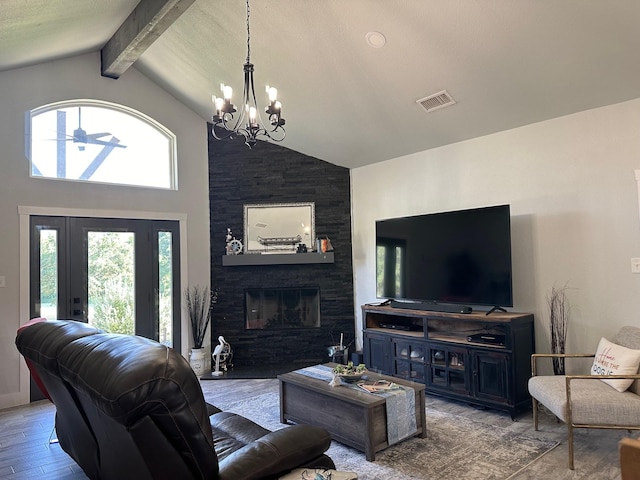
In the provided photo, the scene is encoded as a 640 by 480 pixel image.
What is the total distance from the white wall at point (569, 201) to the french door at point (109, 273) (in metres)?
3.43

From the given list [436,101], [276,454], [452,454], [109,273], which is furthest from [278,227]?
[276,454]

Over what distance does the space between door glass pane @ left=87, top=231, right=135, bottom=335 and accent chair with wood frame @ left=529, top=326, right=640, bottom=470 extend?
4376 millimetres

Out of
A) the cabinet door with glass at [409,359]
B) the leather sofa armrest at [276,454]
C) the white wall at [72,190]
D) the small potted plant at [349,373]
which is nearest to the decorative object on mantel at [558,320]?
the cabinet door with glass at [409,359]

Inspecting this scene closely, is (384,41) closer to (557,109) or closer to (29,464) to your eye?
(557,109)

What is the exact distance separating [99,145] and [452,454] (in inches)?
191

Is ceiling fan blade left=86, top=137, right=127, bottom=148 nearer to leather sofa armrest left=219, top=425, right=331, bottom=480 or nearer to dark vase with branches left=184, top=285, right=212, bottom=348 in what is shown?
dark vase with branches left=184, top=285, right=212, bottom=348

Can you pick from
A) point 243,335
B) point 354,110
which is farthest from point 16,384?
point 354,110

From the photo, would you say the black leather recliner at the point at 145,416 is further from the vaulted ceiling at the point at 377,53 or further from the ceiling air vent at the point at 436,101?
the ceiling air vent at the point at 436,101

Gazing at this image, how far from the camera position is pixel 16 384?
4488 mm

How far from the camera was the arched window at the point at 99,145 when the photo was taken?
15.9 feet

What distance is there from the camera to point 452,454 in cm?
309

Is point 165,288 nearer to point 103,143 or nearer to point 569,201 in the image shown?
point 103,143

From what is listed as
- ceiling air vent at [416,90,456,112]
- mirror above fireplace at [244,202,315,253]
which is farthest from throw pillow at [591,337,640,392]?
mirror above fireplace at [244,202,315,253]

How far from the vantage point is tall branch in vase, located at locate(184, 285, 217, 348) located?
5.65 metres
